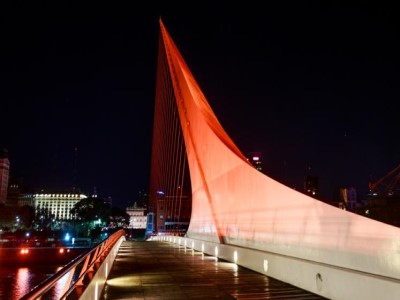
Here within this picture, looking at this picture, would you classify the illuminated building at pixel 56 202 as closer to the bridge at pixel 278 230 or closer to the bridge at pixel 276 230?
the bridge at pixel 276 230

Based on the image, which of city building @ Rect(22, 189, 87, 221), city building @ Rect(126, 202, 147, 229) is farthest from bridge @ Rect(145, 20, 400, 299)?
city building @ Rect(126, 202, 147, 229)

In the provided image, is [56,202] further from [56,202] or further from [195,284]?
[195,284]

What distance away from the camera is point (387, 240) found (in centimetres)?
480

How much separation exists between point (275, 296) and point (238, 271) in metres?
3.04

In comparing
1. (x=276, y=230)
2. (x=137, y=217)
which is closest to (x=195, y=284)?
(x=276, y=230)

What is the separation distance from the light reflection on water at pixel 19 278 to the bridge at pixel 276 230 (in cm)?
667

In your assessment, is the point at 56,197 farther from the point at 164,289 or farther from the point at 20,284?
the point at 164,289

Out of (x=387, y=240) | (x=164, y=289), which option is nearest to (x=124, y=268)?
(x=164, y=289)

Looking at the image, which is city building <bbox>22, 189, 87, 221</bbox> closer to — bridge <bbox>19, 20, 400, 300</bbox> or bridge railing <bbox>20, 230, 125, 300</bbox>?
bridge <bbox>19, 20, 400, 300</bbox>

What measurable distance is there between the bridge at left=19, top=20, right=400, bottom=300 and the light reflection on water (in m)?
6.67

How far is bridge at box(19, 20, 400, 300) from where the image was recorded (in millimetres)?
4977

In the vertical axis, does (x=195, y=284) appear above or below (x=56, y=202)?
below

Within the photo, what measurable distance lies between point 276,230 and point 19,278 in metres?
16.3

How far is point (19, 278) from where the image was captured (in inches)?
795
